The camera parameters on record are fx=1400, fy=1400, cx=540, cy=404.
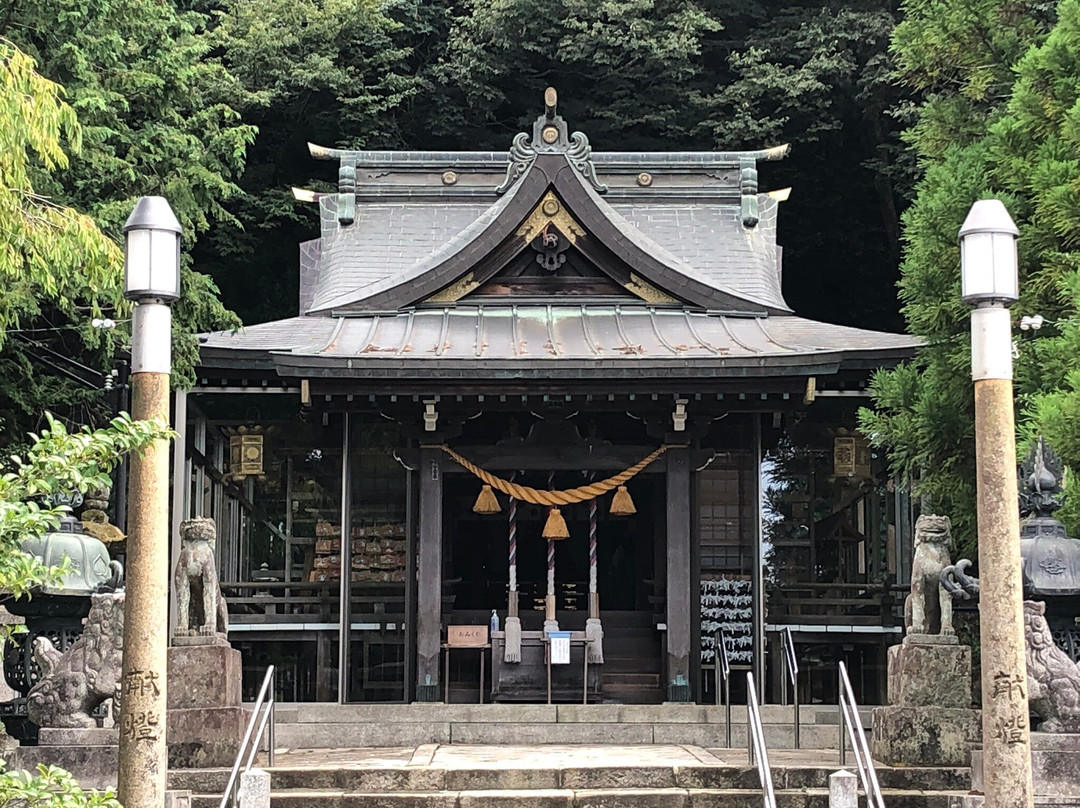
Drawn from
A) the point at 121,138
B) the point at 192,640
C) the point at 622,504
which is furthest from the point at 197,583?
the point at 622,504

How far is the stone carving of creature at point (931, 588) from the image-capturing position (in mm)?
10219

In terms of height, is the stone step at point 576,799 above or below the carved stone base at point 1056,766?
below

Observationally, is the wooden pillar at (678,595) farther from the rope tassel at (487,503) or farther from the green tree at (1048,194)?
the green tree at (1048,194)

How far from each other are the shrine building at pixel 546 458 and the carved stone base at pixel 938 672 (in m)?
4.17

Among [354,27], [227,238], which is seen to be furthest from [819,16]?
[227,238]

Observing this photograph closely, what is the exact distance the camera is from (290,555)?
16156 millimetres

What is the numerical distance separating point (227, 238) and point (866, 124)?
1175cm

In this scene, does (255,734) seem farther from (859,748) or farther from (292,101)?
(292,101)

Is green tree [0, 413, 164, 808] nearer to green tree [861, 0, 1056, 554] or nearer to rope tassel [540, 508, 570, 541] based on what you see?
green tree [861, 0, 1056, 554]

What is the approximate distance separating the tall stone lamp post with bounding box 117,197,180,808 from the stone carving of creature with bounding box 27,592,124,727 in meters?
2.63

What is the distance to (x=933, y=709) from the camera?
1010 centimetres

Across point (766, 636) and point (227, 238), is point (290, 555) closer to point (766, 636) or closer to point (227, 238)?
point (766, 636)

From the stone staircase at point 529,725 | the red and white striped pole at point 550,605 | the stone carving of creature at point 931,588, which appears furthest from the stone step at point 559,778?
the red and white striped pole at point 550,605

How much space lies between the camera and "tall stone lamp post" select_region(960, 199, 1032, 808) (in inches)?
276
